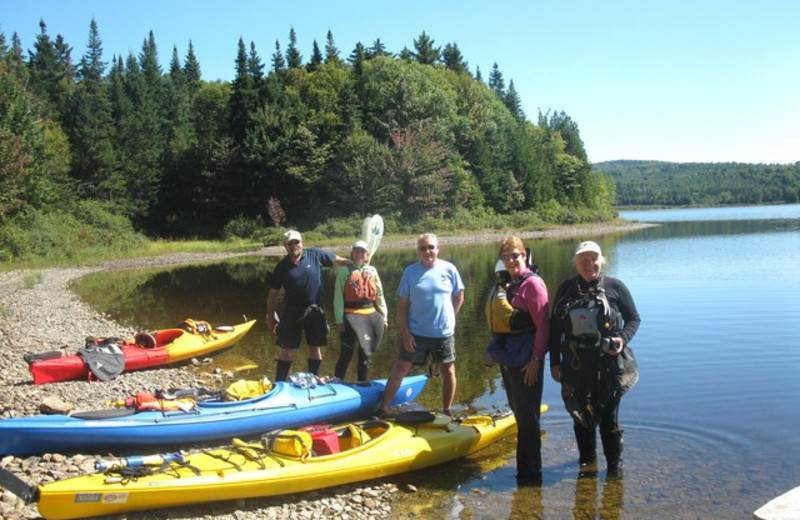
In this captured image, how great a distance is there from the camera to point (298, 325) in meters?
7.86

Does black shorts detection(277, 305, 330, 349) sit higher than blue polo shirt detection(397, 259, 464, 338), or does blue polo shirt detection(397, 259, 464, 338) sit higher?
blue polo shirt detection(397, 259, 464, 338)

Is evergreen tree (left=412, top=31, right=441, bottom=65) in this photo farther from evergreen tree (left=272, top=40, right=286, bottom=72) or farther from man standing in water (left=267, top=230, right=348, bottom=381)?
man standing in water (left=267, top=230, right=348, bottom=381)

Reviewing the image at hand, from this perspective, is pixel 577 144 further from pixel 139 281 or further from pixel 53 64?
pixel 139 281

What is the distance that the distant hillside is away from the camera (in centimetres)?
14712

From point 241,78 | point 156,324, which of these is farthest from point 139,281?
point 241,78

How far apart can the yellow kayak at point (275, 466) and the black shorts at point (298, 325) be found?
1.73 meters

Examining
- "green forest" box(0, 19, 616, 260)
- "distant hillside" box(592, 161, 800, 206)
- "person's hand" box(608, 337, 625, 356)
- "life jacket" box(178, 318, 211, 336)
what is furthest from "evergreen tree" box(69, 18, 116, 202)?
"distant hillside" box(592, 161, 800, 206)

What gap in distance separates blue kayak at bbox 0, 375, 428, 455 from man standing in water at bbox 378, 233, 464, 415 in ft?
3.77

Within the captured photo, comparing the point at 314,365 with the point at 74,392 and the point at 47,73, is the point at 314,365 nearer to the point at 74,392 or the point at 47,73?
the point at 74,392

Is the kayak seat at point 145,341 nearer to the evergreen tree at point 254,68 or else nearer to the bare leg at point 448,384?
the bare leg at point 448,384

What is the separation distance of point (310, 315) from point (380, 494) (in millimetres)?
2633

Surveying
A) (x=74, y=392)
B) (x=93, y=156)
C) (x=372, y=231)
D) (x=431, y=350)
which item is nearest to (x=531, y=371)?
(x=431, y=350)

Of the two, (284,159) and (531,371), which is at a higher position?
(284,159)

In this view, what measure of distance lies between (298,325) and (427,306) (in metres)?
2.11
